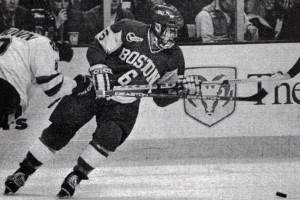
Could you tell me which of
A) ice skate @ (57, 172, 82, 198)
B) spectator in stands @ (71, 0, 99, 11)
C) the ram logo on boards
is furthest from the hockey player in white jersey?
the ram logo on boards

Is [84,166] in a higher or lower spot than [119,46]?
lower

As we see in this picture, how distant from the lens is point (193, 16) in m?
4.17

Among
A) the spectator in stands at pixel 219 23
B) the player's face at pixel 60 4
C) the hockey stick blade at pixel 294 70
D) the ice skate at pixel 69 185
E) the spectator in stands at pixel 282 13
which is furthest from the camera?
the hockey stick blade at pixel 294 70

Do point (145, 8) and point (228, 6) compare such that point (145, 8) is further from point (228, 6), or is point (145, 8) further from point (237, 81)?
point (237, 81)

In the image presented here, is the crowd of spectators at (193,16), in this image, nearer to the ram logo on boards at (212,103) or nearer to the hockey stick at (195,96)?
the ram logo on boards at (212,103)

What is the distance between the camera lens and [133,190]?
3.81 meters

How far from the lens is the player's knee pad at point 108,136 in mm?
3695

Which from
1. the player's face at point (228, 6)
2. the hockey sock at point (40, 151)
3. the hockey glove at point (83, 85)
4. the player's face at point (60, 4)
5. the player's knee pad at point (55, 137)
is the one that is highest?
the player's face at point (60, 4)

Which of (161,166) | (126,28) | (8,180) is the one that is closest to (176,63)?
(126,28)

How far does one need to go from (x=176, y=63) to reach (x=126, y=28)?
30 cm

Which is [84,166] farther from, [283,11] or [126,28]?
[283,11]

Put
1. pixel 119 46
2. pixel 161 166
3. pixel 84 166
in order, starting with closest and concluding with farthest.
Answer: pixel 84 166, pixel 119 46, pixel 161 166

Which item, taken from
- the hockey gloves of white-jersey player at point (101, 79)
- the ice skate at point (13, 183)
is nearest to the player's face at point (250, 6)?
the hockey gloves of white-jersey player at point (101, 79)

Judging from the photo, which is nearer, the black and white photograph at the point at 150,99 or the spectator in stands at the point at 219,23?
the black and white photograph at the point at 150,99
